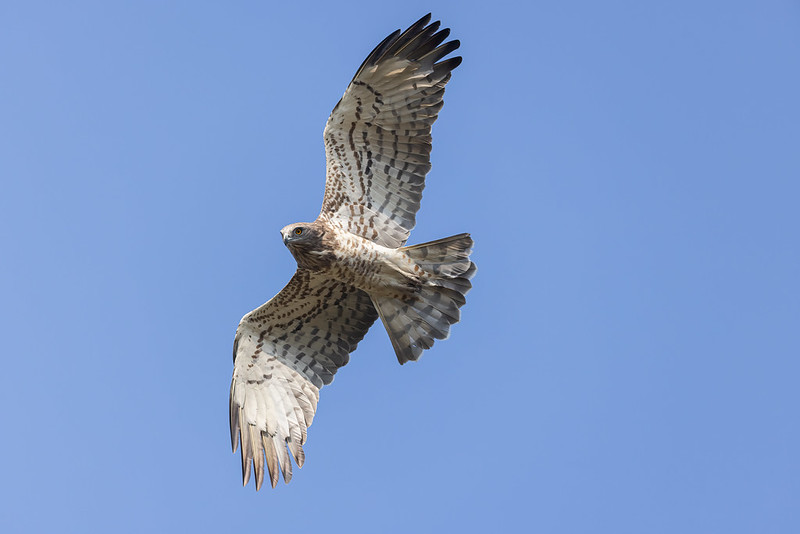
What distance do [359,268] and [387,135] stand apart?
4.96 feet

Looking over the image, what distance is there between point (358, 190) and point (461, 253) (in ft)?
4.63

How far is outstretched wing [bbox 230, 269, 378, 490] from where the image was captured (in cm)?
1174

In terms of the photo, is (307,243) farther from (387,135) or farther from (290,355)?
(290,355)

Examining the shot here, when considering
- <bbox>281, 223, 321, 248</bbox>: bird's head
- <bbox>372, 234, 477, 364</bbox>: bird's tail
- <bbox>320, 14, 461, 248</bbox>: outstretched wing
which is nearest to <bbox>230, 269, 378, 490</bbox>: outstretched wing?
<bbox>372, 234, 477, 364</bbox>: bird's tail

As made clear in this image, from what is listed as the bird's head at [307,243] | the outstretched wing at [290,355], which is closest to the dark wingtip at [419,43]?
the bird's head at [307,243]

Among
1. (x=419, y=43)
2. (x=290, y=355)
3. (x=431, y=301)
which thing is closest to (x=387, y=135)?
(x=419, y=43)

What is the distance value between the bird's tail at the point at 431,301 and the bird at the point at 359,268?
11mm

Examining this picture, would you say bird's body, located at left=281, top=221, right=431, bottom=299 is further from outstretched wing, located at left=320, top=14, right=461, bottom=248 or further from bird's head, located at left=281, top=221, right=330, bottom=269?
outstretched wing, located at left=320, top=14, right=461, bottom=248

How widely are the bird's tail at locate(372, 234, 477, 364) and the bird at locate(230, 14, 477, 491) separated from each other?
0.01 m

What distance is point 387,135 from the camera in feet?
37.0

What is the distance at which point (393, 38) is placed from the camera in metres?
11.0

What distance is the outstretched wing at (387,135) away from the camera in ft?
36.2

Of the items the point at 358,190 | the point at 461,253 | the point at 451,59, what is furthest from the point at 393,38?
the point at 461,253

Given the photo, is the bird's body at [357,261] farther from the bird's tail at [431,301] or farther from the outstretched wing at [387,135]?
the outstretched wing at [387,135]
